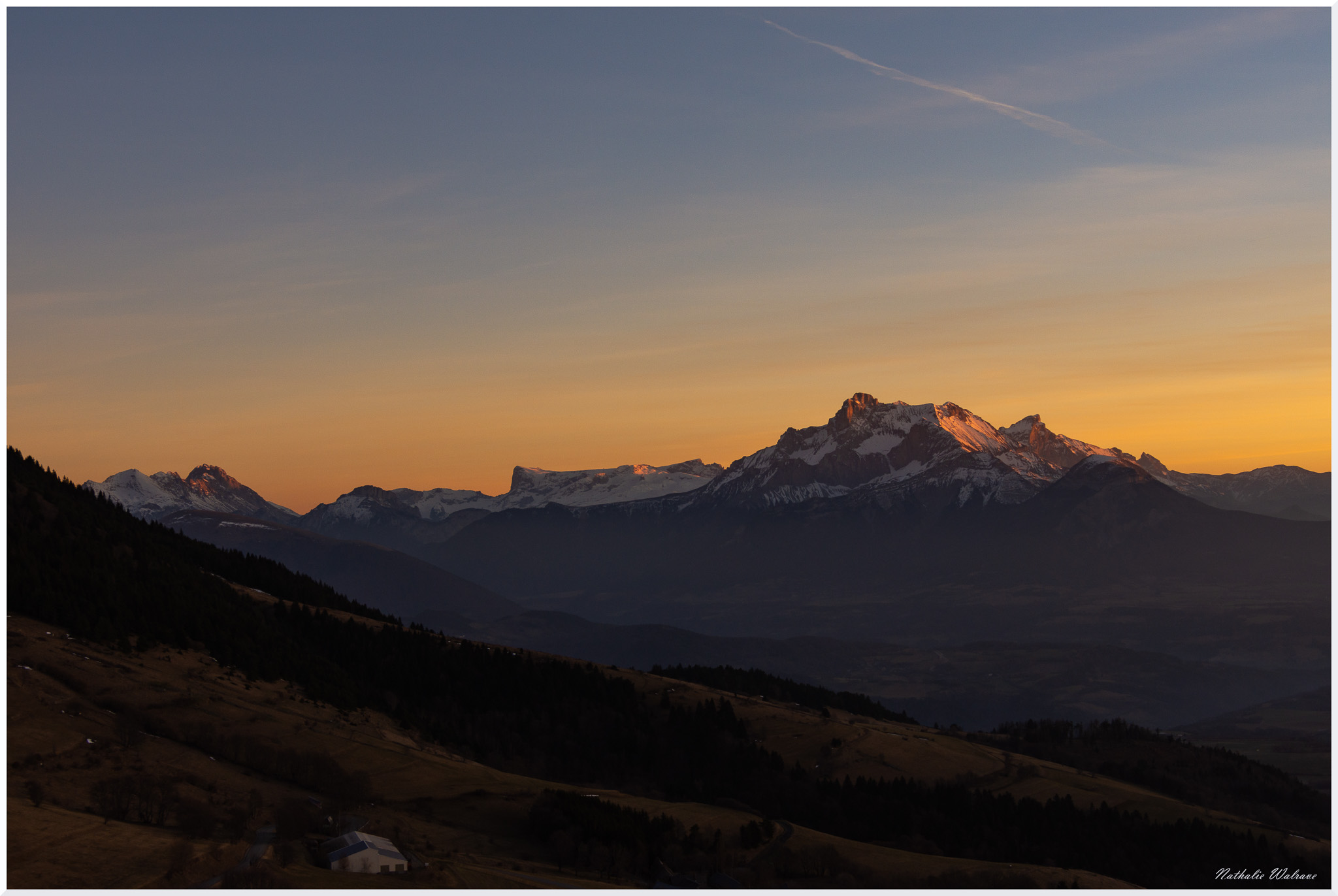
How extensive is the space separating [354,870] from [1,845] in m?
33.6

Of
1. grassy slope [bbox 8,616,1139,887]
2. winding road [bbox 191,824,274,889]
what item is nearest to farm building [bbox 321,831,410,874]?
grassy slope [bbox 8,616,1139,887]

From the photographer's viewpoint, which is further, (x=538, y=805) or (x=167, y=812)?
(x=538, y=805)

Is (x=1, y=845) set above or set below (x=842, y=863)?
above

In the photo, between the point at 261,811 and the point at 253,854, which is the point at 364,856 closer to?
the point at 253,854

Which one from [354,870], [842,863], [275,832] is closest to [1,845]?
[354,870]

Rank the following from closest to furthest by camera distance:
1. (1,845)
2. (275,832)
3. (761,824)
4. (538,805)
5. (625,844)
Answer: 1. (1,845)
2. (275,832)
3. (625,844)
4. (538,805)
5. (761,824)

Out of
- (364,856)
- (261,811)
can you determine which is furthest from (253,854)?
(261,811)

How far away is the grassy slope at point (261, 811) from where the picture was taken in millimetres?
113625

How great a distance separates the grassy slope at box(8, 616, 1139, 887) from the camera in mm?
113625

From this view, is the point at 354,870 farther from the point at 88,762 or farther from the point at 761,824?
the point at 761,824

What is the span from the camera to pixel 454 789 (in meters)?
179

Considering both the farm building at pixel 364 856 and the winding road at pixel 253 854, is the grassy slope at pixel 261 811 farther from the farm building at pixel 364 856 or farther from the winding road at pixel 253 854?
the farm building at pixel 364 856

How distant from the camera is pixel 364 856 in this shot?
397 ft

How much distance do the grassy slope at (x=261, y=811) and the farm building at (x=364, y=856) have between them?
263 centimetres
